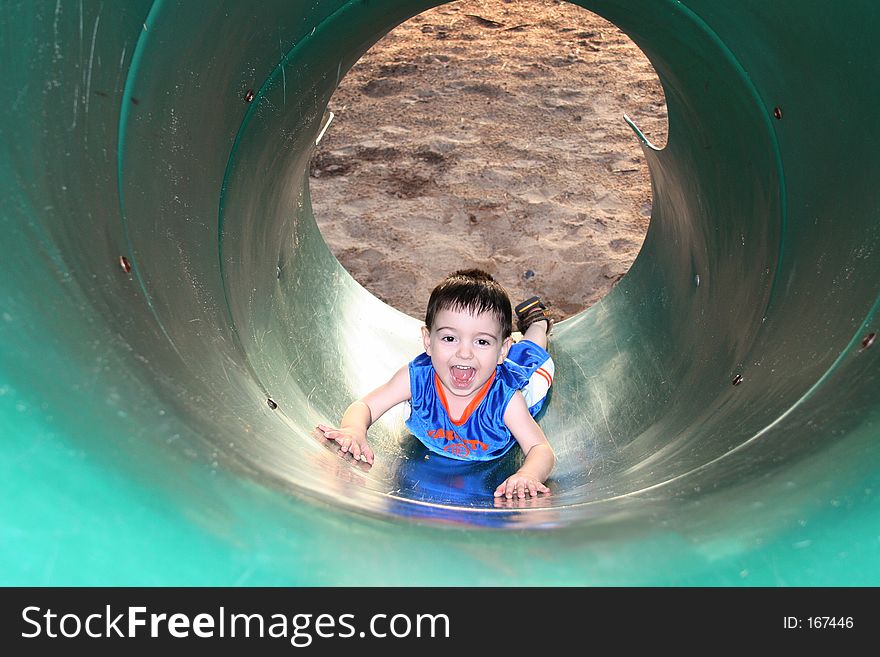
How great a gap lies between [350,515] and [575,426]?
1.38m

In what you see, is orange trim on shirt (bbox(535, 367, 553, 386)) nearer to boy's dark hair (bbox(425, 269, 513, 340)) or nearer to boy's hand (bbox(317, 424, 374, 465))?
boy's dark hair (bbox(425, 269, 513, 340))

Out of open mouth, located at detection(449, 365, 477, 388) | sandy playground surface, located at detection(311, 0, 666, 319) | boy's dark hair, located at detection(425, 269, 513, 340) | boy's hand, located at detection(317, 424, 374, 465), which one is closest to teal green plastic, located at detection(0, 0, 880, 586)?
boy's hand, located at detection(317, 424, 374, 465)

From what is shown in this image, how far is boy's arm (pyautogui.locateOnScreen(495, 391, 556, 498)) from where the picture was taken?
5.63 ft

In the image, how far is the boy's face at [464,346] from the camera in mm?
1904

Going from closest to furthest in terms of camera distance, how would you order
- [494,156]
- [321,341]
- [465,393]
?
[465,393] → [321,341] → [494,156]

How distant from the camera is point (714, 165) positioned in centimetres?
220

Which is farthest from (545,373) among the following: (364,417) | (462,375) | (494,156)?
Result: (494,156)

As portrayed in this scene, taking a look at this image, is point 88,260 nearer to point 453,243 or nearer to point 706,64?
point 706,64

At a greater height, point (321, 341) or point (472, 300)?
point (321, 341)

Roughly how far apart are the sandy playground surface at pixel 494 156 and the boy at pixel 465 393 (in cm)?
107

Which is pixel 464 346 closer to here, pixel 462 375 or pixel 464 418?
pixel 462 375

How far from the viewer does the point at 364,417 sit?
6.45ft

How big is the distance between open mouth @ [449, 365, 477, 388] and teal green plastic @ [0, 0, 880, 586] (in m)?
0.22

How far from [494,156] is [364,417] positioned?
2.20 metres
